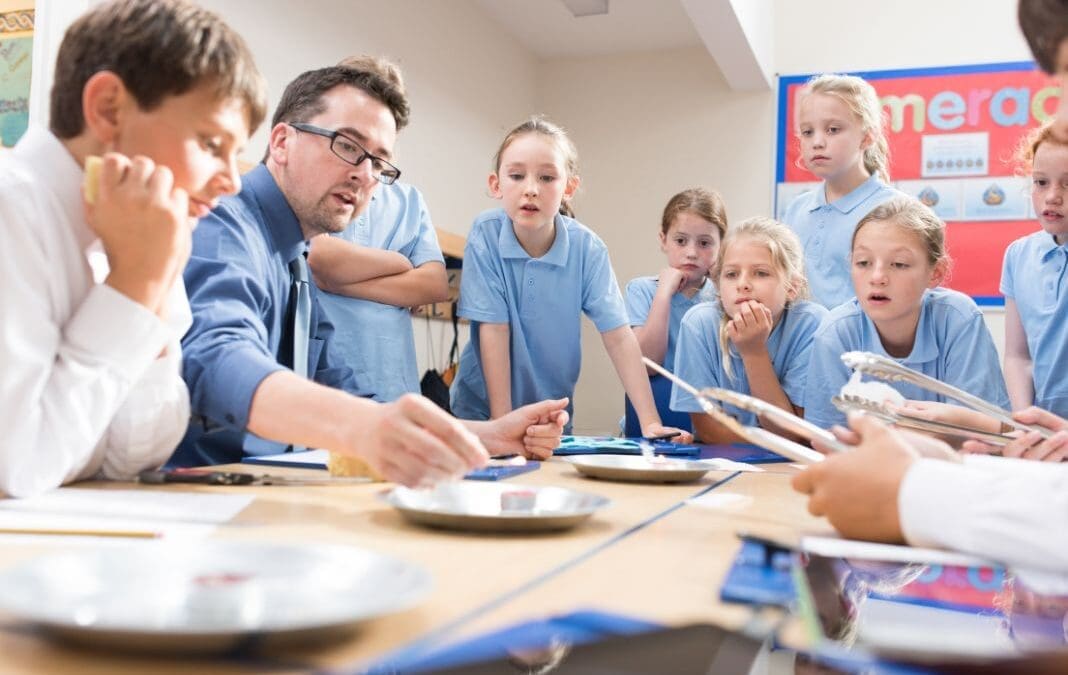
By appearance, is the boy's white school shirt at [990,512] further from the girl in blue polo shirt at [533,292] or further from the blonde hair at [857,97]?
the blonde hair at [857,97]

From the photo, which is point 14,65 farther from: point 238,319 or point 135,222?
point 135,222

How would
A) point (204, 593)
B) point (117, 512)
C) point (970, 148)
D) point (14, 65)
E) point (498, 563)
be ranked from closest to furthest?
point (204, 593), point (498, 563), point (117, 512), point (14, 65), point (970, 148)

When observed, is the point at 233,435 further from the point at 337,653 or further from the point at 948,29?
the point at 948,29

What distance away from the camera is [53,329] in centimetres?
87

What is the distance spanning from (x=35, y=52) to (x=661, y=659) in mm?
2054

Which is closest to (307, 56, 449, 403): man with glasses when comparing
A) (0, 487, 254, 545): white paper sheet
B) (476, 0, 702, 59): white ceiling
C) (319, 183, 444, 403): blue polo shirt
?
(319, 183, 444, 403): blue polo shirt

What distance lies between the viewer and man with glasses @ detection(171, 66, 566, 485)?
0.88 metres

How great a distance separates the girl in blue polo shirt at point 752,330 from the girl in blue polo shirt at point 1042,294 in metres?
0.53

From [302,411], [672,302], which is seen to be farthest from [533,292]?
[302,411]

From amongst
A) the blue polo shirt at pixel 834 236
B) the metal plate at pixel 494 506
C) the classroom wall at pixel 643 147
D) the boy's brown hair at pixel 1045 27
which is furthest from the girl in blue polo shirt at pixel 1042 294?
the classroom wall at pixel 643 147

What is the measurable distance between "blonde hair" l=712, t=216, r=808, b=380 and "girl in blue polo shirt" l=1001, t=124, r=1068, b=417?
0.55m

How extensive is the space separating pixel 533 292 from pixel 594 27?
2635mm

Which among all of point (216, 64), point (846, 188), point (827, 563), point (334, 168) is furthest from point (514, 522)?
point (846, 188)

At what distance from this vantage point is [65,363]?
858 mm
